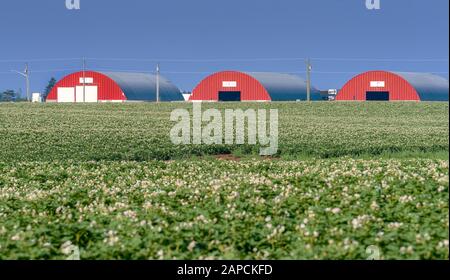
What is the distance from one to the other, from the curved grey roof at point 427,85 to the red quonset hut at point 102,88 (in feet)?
129

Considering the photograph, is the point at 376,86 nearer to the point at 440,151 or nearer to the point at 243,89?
Answer: the point at 243,89

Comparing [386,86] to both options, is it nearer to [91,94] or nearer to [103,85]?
[103,85]

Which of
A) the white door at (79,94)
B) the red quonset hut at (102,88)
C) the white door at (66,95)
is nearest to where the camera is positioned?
the red quonset hut at (102,88)

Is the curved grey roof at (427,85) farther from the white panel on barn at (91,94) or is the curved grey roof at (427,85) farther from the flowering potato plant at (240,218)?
the flowering potato plant at (240,218)

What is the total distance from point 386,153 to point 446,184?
2359 centimetres

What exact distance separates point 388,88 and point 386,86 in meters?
0.42

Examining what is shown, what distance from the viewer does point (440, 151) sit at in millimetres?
40844

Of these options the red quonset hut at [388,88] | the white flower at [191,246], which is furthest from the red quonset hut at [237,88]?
the white flower at [191,246]

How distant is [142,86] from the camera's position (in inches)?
4508

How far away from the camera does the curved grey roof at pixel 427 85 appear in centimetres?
10588

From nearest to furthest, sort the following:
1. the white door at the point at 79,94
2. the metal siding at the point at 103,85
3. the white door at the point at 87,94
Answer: the metal siding at the point at 103,85 → the white door at the point at 87,94 → the white door at the point at 79,94

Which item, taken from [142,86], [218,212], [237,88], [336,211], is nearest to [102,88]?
[142,86]

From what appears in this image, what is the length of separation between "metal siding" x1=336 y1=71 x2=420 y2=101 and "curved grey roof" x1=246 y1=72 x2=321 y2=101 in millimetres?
11200

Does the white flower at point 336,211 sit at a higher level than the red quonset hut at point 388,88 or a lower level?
lower
